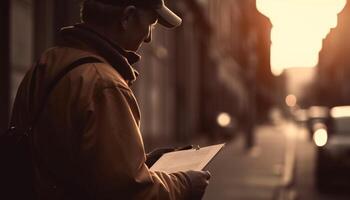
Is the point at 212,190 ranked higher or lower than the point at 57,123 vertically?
lower

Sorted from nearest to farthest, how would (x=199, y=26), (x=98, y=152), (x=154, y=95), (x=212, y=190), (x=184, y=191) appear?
(x=98, y=152), (x=184, y=191), (x=212, y=190), (x=154, y=95), (x=199, y=26)

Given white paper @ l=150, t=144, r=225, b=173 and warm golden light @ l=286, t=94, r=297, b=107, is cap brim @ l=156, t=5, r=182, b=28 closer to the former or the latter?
white paper @ l=150, t=144, r=225, b=173

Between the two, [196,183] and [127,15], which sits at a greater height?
[127,15]

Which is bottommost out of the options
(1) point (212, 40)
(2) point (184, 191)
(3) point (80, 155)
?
(1) point (212, 40)

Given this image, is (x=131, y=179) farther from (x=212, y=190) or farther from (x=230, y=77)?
(x=230, y=77)

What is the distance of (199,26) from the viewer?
39094 millimetres

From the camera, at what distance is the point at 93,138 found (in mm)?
2377

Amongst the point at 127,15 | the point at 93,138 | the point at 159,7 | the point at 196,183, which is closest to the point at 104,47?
the point at 127,15

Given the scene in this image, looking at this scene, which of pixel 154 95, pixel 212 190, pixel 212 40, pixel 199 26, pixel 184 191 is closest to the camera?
pixel 184 191

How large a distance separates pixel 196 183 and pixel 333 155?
11907mm

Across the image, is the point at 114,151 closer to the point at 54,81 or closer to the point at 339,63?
the point at 54,81

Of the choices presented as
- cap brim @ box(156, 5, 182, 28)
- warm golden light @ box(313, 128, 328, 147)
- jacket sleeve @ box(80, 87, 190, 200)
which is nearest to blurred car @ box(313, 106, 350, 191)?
warm golden light @ box(313, 128, 328, 147)

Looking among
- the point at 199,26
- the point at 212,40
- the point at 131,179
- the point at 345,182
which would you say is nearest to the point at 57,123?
the point at 131,179

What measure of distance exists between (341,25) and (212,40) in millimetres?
29785
